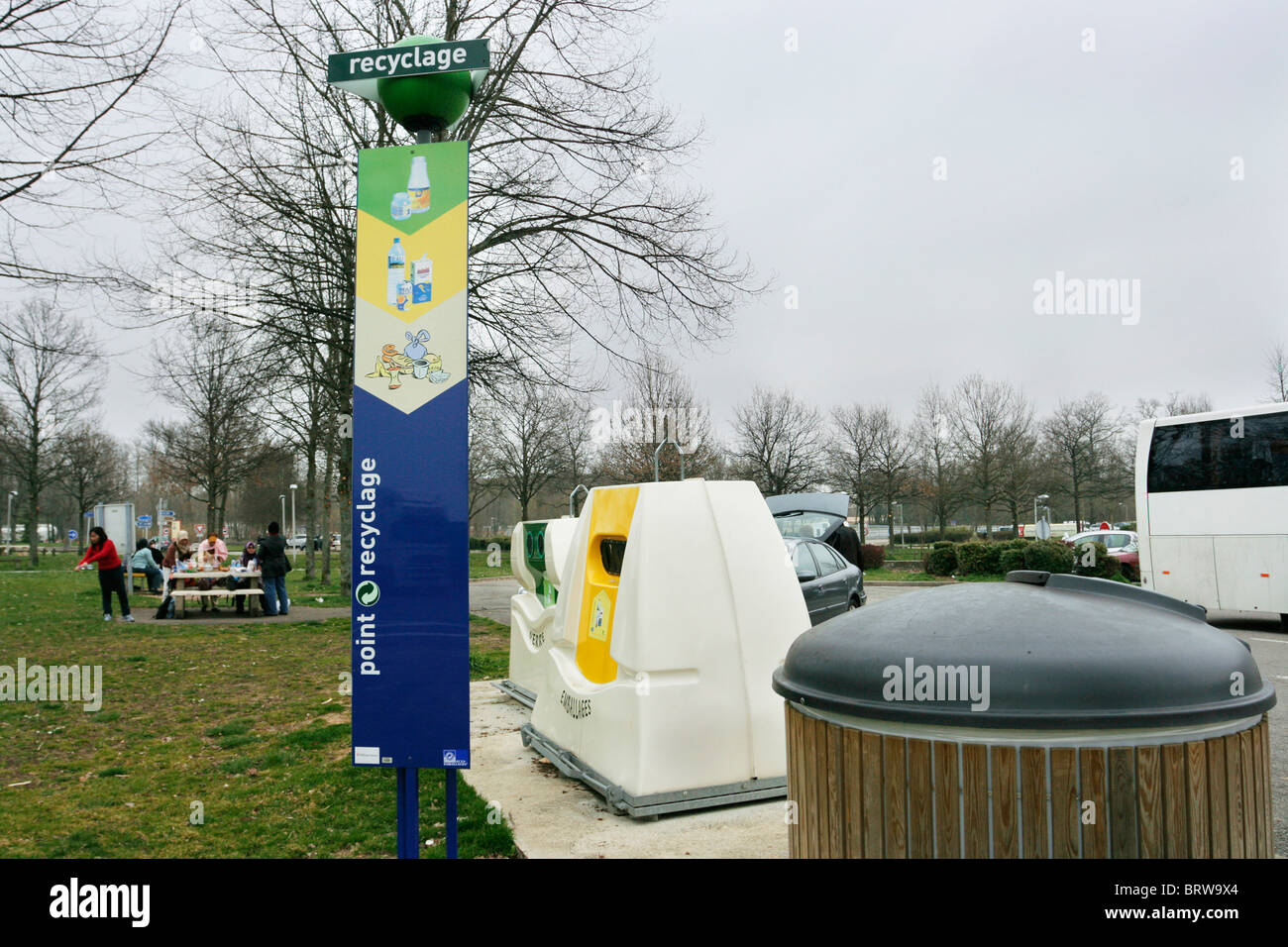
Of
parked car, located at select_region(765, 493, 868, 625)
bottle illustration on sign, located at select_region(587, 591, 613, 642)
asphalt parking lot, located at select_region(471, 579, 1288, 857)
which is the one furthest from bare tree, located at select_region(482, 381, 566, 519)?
→ bottle illustration on sign, located at select_region(587, 591, 613, 642)

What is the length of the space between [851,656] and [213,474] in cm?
3252

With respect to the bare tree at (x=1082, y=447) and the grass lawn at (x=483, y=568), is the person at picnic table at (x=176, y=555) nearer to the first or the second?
the grass lawn at (x=483, y=568)

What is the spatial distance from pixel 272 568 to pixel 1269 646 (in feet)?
55.1

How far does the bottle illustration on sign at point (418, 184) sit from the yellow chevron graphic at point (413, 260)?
9cm

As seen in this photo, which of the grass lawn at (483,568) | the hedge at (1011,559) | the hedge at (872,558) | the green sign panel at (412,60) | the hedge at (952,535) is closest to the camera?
the green sign panel at (412,60)

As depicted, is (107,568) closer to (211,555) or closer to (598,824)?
(211,555)

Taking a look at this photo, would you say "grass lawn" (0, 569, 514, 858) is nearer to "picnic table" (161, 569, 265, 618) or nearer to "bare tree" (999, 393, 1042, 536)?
"picnic table" (161, 569, 265, 618)

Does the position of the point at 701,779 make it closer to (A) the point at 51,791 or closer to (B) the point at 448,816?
(B) the point at 448,816

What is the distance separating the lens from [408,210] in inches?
131

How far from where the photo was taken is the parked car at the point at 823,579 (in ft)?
41.2

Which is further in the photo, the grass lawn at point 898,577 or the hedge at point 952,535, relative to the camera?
the hedge at point 952,535

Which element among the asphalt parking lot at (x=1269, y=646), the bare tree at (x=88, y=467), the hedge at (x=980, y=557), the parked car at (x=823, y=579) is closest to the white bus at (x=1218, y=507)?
the asphalt parking lot at (x=1269, y=646)

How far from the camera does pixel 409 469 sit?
10.8 ft
